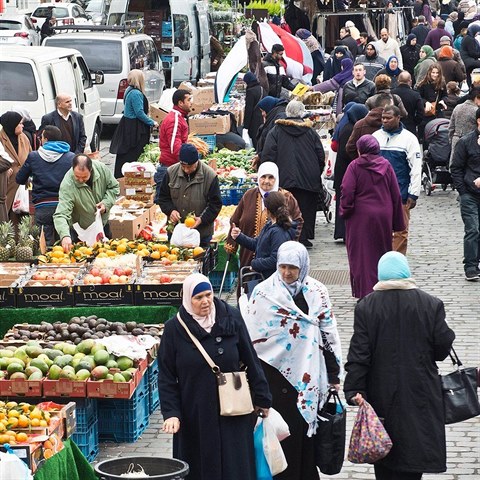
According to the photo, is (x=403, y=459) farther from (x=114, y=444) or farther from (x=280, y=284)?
(x=114, y=444)

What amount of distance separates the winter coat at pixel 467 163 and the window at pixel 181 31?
17730 millimetres

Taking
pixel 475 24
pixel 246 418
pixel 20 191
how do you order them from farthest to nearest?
pixel 475 24
pixel 20 191
pixel 246 418

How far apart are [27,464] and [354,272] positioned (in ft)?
18.7

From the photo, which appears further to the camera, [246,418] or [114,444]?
[114,444]

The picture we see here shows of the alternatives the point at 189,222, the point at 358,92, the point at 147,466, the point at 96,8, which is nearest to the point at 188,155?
the point at 189,222

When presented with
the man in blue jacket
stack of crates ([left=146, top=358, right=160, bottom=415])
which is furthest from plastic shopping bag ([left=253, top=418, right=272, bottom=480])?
the man in blue jacket

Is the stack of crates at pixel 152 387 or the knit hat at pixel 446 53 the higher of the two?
the knit hat at pixel 446 53

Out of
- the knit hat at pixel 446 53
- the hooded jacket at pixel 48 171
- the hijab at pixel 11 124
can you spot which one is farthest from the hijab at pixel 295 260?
the knit hat at pixel 446 53

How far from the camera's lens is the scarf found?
8.00 meters

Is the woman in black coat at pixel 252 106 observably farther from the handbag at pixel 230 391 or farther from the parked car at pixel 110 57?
the handbag at pixel 230 391

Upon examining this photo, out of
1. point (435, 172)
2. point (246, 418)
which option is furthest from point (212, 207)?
point (435, 172)

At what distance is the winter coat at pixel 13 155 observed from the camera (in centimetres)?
1502

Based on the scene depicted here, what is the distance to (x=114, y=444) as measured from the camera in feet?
32.1

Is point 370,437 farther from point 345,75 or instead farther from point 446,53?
point 345,75
